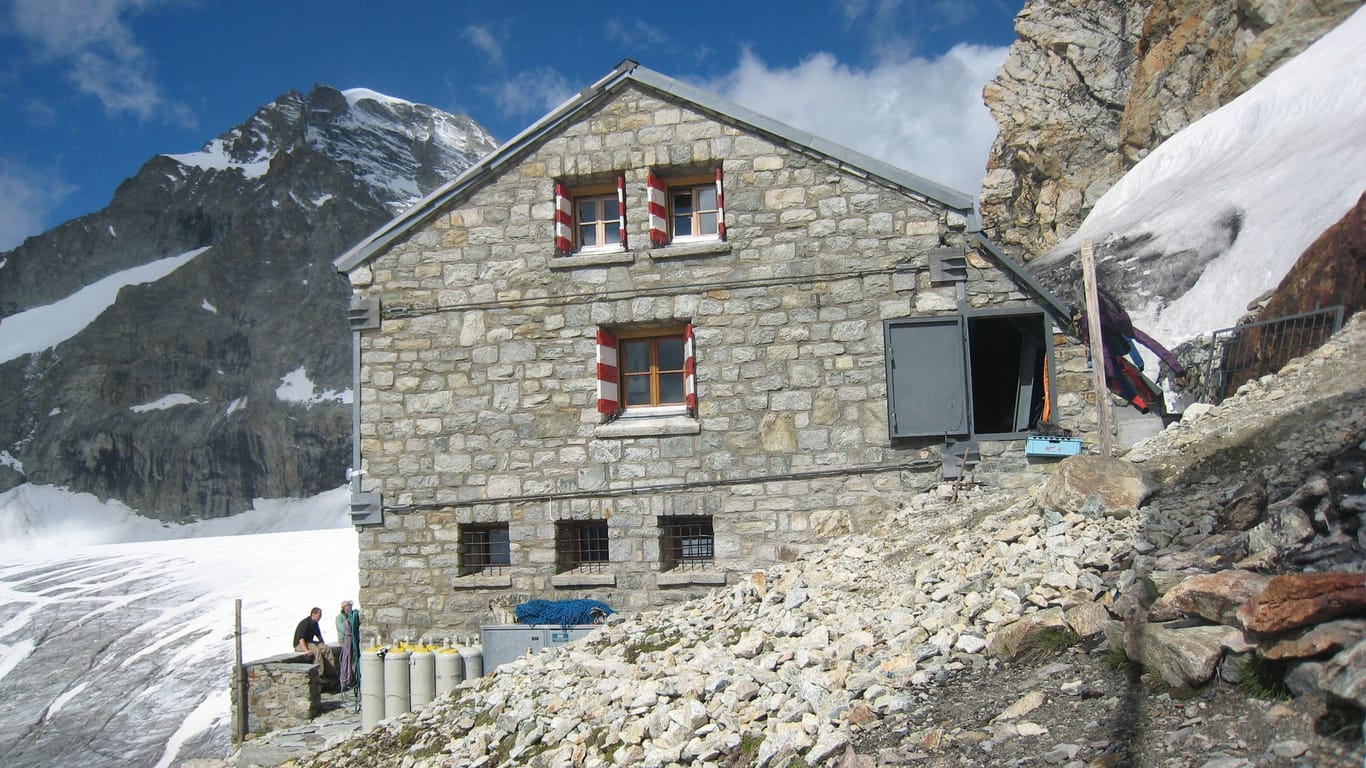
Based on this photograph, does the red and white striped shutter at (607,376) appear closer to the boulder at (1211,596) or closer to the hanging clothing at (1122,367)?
the hanging clothing at (1122,367)

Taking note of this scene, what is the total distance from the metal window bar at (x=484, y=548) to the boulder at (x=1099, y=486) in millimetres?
6384

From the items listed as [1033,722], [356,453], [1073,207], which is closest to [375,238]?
[356,453]

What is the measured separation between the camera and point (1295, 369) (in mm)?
9203

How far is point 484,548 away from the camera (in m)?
11.6

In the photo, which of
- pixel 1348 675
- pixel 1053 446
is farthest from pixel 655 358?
pixel 1348 675

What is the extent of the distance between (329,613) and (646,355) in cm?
1730

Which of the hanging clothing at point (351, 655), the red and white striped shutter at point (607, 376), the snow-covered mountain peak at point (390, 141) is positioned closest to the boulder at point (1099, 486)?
the red and white striped shutter at point (607, 376)

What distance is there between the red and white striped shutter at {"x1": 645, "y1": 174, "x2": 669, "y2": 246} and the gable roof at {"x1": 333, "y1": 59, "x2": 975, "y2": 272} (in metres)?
1.00

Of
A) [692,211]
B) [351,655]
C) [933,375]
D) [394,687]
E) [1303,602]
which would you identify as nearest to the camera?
[1303,602]

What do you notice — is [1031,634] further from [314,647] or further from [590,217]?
[314,647]

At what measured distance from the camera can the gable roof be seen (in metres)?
11.0

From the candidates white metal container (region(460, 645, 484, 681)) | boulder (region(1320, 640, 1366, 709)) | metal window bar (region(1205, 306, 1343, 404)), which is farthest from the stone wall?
metal window bar (region(1205, 306, 1343, 404))

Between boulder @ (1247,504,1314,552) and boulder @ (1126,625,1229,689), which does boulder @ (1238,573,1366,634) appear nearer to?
boulder @ (1126,625,1229,689)

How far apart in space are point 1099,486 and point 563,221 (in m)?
6.89
